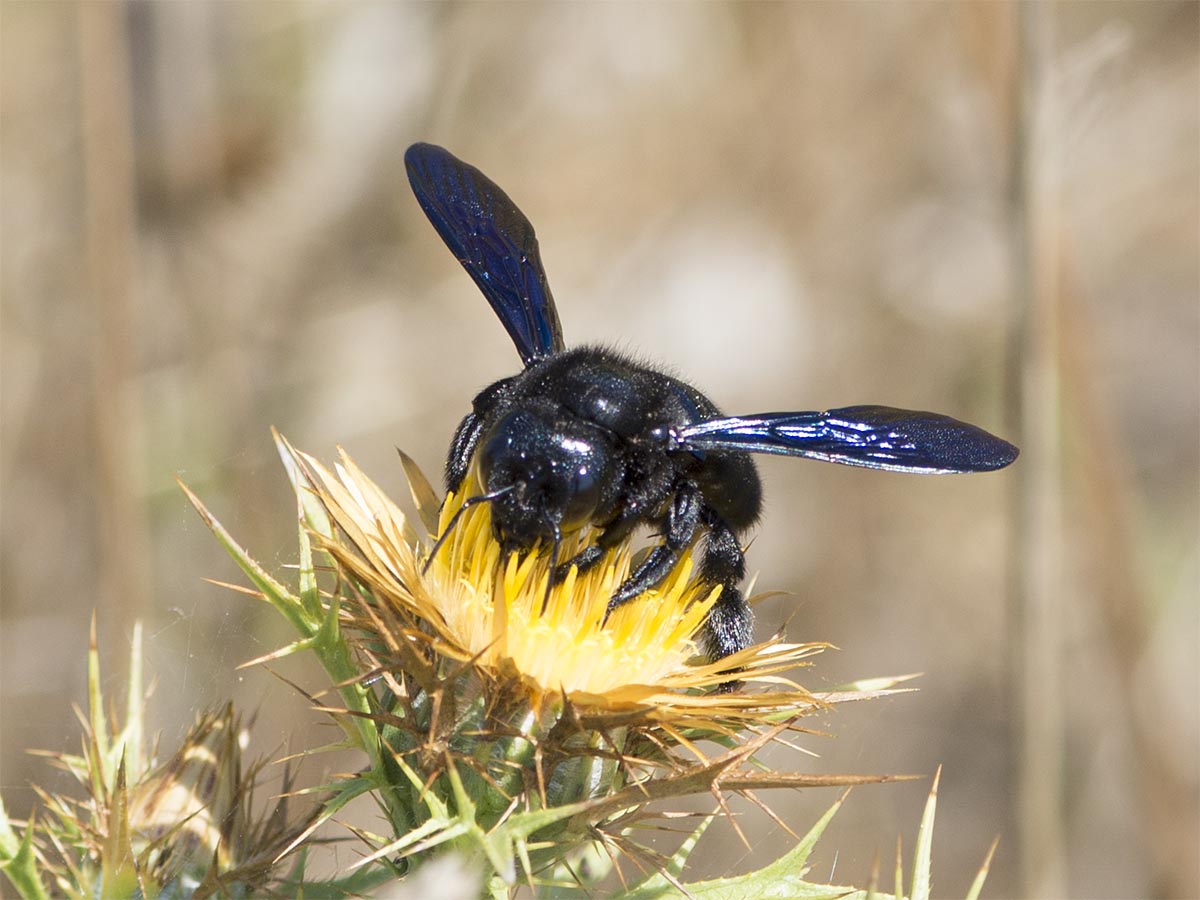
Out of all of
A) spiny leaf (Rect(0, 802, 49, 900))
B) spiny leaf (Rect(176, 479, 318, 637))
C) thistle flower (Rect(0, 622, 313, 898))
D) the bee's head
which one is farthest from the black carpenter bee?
spiny leaf (Rect(0, 802, 49, 900))

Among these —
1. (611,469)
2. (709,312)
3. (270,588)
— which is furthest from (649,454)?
(709,312)

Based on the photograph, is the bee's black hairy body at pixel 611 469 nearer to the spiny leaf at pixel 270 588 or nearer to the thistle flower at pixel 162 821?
the spiny leaf at pixel 270 588

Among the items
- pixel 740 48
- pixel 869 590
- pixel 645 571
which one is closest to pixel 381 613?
pixel 645 571

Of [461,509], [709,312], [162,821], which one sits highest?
[709,312]

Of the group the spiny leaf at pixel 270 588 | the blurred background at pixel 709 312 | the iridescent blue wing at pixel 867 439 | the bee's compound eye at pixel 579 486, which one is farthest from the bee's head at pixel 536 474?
the blurred background at pixel 709 312

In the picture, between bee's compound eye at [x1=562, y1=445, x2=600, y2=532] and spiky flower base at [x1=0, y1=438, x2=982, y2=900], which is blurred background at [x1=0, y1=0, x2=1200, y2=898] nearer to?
spiky flower base at [x1=0, y1=438, x2=982, y2=900]

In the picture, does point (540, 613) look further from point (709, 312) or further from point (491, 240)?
point (709, 312)
